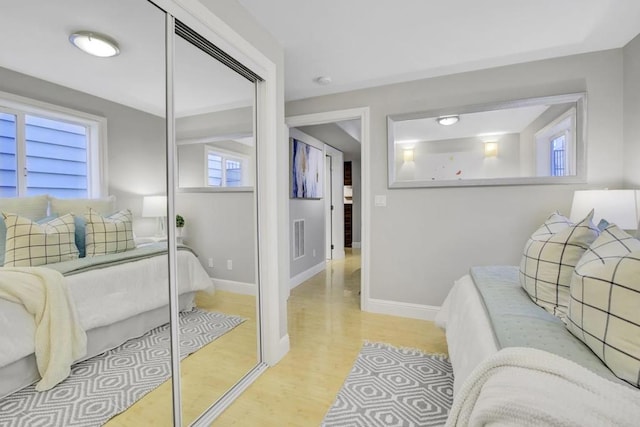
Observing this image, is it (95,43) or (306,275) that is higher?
(95,43)

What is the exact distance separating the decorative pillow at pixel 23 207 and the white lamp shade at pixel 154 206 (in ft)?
1.15

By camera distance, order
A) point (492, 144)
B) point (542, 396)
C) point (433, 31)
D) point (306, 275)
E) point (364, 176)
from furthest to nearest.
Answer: point (306, 275), point (364, 176), point (492, 144), point (433, 31), point (542, 396)

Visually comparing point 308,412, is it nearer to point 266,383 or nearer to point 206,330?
point 266,383

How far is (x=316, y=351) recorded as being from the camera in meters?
2.21

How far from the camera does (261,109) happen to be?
6.48 ft

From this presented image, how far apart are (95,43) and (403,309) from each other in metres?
2.89

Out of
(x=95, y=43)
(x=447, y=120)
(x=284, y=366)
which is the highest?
(x=447, y=120)

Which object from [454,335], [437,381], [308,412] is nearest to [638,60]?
[454,335]

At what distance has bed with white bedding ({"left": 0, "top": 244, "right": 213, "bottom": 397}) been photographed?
0.89m

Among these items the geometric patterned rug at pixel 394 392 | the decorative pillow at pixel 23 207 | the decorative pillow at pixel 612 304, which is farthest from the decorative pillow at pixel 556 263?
the decorative pillow at pixel 23 207

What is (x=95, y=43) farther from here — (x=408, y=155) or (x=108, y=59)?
(x=408, y=155)

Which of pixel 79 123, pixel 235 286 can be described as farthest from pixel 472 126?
pixel 79 123

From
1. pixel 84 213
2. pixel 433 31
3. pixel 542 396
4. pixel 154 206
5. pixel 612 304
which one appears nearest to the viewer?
pixel 542 396

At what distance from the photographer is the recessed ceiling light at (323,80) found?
2719 mm
